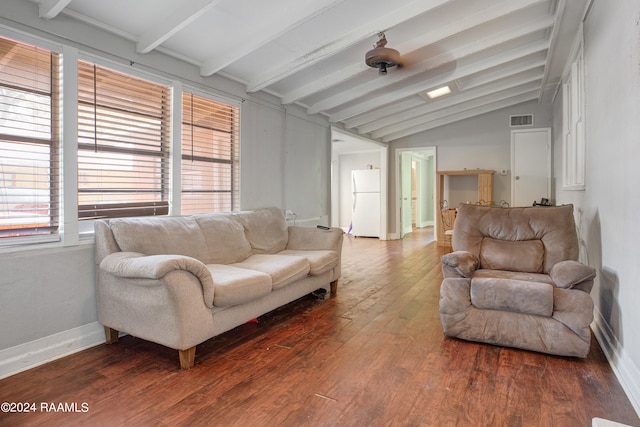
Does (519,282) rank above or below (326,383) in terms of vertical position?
above

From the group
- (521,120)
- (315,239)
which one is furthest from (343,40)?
(521,120)

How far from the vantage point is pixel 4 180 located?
7.23 ft

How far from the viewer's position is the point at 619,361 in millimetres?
2115

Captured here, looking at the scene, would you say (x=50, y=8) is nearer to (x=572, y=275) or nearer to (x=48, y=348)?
(x=48, y=348)

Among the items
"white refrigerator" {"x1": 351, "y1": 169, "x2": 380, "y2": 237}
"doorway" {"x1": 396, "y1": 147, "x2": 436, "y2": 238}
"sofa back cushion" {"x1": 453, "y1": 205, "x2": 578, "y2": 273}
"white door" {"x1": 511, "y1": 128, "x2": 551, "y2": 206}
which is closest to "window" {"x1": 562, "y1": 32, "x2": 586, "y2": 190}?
"sofa back cushion" {"x1": 453, "y1": 205, "x2": 578, "y2": 273}

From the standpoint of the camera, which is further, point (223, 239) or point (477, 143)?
point (477, 143)

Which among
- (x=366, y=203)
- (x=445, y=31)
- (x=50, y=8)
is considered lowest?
(x=366, y=203)

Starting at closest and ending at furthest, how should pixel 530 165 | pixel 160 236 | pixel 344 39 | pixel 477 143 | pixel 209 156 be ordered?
pixel 160 236, pixel 344 39, pixel 209 156, pixel 530 165, pixel 477 143

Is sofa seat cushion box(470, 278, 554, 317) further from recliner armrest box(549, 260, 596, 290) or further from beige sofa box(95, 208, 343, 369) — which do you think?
beige sofa box(95, 208, 343, 369)

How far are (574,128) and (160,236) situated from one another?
176 inches

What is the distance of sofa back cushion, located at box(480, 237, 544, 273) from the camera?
2832mm

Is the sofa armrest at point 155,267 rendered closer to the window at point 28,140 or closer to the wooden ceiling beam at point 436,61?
the window at point 28,140

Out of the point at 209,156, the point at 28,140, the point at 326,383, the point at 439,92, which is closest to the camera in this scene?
the point at 326,383

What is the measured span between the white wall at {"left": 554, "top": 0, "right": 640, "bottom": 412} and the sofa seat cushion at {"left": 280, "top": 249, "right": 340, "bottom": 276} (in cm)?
218
